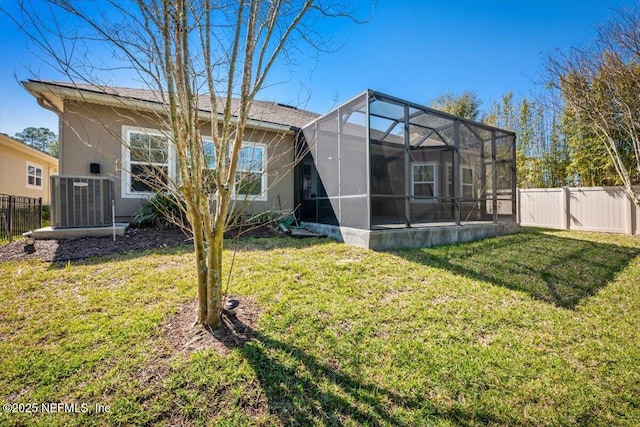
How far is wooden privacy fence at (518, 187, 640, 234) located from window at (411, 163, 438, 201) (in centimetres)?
537

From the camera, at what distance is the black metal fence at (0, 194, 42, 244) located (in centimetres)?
562

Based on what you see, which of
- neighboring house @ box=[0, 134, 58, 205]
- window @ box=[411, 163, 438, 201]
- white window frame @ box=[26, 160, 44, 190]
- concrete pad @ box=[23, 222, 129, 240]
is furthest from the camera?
white window frame @ box=[26, 160, 44, 190]

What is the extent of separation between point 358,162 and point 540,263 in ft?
13.4

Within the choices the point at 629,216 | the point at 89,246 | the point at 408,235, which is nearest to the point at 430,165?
the point at 408,235

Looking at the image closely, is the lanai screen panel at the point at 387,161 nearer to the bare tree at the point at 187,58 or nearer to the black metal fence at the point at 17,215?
the bare tree at the point at 187,58

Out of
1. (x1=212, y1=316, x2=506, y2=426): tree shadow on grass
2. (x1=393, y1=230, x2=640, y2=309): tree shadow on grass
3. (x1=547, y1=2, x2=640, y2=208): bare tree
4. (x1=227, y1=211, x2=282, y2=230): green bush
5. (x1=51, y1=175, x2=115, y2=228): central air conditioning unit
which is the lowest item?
(x1=212, y1=316, x2=506, y2=426): tree shadow on grass

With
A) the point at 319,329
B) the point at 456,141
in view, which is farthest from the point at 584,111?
the point at 319,329

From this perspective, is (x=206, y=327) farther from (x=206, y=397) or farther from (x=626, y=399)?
(x=626, y=399)

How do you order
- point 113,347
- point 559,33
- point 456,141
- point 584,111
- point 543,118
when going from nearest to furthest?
point 113,347 → point 456,141 → point 559,33 → point 584,111 → point 543,118

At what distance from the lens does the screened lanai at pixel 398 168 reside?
5.73 meters

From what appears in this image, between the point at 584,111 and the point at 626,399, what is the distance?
1128 cm

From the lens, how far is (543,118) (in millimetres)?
12867

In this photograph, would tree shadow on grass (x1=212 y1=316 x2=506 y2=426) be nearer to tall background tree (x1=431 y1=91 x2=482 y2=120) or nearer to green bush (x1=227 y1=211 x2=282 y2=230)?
green bush (x1=227 y1=211 x2=282 y2=230)

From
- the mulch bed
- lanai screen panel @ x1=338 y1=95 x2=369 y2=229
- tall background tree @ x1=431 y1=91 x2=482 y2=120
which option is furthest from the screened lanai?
tall background tree @ x1=431 y1=91 x2=482 y2=120
